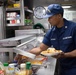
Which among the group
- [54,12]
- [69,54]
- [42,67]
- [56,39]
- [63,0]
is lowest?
[42,67]

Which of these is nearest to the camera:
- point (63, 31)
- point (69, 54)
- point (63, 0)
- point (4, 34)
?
point (69, 54)

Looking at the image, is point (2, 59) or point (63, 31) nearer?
point (2, 59)

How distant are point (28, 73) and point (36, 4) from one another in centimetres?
452

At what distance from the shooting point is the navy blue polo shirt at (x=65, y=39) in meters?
2.46

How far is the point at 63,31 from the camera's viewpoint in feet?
8.30

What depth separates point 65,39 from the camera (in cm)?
249

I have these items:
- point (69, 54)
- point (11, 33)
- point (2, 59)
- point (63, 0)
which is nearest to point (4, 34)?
point (11, 33)

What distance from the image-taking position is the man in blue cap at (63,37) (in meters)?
2.41

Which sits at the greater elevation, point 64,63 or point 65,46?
point 65,46

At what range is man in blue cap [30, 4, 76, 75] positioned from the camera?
2.41 metres

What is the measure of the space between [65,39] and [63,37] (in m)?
0.05

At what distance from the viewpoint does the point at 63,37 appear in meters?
2.52

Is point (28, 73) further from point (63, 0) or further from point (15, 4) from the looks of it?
point (63, 0)

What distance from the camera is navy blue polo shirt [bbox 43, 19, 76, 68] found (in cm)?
246
